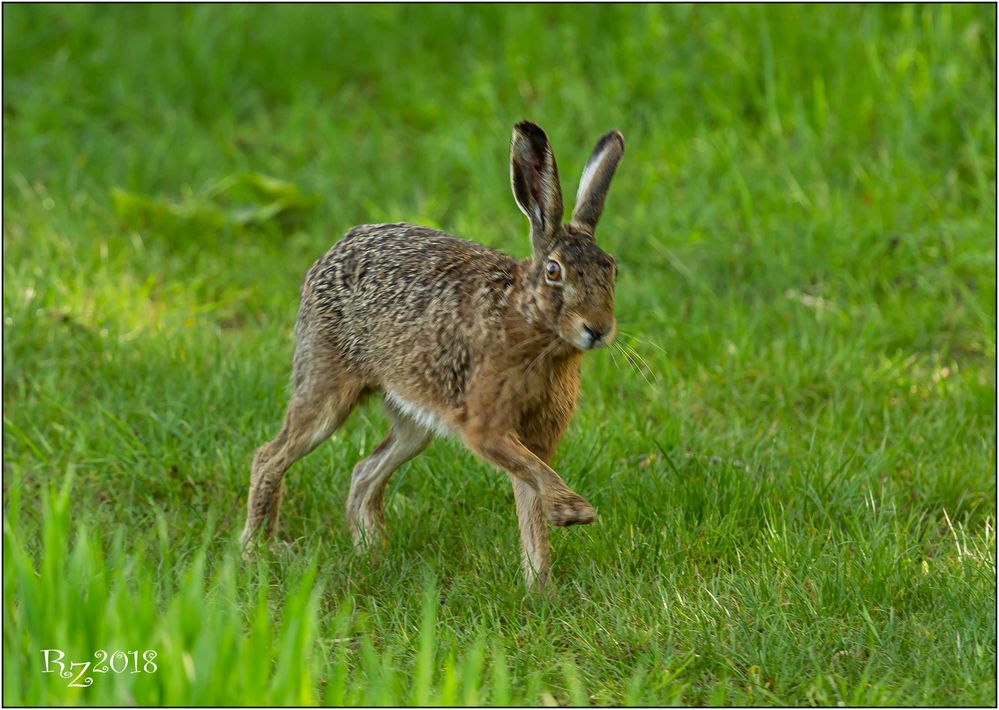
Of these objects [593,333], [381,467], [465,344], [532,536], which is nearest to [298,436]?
[381,467]

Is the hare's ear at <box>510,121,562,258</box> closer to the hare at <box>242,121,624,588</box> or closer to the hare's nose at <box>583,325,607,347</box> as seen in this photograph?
the hare at <box>242,121,624,588</box>

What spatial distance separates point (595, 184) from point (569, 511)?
1.12 metres

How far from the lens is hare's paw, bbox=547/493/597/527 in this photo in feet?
15.0

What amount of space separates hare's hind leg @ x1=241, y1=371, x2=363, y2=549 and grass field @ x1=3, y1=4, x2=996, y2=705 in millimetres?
169

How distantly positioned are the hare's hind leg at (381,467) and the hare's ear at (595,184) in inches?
40.0

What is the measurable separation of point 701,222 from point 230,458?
10.1 ft

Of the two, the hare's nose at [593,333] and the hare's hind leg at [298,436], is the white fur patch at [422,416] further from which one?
the hare's nose at [593,333]

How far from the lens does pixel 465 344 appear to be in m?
5.04

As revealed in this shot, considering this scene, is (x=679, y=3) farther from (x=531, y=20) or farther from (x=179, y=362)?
(x=179, y=362)

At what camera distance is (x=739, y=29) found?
344 inches

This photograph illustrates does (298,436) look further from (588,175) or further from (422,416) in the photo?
(588,175)

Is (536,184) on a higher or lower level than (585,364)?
higher

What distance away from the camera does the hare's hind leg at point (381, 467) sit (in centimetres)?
540
